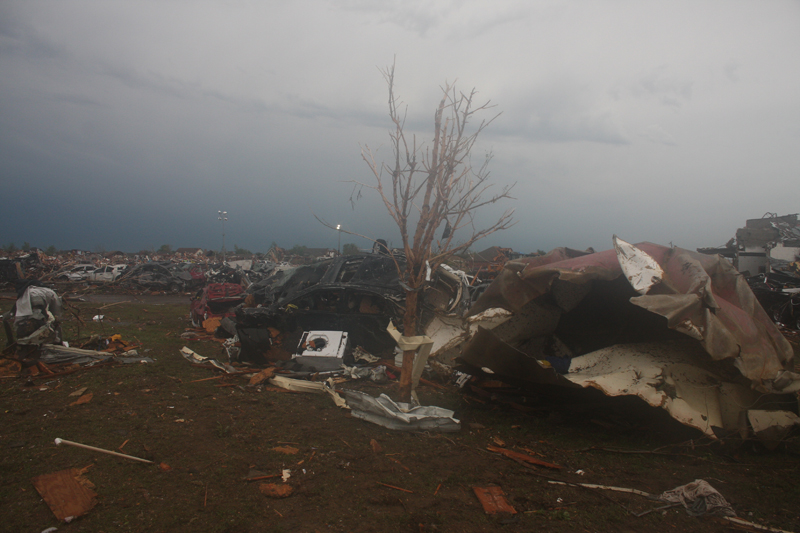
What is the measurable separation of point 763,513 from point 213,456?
15.4 feet

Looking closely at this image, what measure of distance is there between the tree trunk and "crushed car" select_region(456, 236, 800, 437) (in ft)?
2.84

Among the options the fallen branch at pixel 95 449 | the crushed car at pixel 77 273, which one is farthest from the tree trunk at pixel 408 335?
the crushed car at pixel 77 273

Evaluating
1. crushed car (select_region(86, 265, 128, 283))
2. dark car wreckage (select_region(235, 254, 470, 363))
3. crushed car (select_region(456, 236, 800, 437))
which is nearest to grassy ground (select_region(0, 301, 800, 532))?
crushed car (select_region(456, 236, 800, 437))

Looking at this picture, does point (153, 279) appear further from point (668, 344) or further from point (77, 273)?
point (668, 344)

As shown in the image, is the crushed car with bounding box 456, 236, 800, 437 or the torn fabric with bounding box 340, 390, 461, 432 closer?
the crushed car with bounding box 456, 236, 800, 437

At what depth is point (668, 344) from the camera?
474cm

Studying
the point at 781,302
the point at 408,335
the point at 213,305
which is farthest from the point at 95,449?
the point at 781,302

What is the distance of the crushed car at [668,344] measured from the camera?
3895 mm

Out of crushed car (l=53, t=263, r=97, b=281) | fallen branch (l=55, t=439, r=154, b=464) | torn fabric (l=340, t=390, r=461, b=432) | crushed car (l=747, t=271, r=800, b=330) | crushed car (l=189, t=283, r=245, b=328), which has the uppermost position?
crushed car (l=747, t=271, r=800, b=330)

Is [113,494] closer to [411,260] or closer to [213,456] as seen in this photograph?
[213,456]

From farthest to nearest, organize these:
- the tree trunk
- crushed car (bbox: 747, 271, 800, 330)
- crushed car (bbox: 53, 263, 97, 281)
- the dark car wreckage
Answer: crushed car (bbox: 53, 263, 97, 281) → crushed car (bbox: 747, 271, 800, 330) → the dark car wreckage → the tree trunk

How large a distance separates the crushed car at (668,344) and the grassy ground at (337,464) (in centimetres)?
50

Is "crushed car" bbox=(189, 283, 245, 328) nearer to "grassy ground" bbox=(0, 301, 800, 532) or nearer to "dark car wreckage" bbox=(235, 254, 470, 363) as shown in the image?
"dark car wreckage" bbox=(235, 254, 470, 363)

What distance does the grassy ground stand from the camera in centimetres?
283
